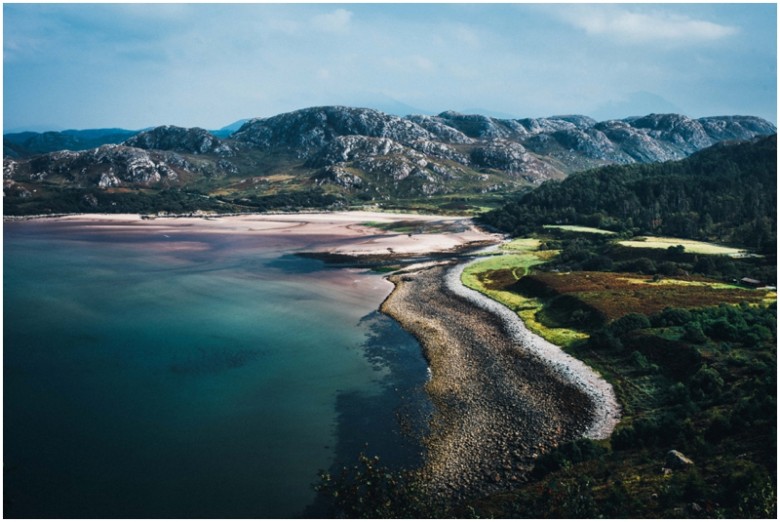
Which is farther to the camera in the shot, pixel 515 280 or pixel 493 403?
pixel 515 280

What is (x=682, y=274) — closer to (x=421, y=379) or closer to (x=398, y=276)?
(x=398, y=276)

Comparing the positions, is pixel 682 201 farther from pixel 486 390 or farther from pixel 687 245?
pixel 486 390

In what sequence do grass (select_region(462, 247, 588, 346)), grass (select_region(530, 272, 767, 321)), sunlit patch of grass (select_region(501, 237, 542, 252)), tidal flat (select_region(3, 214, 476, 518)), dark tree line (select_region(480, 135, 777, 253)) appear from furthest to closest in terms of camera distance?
dark tree line (select_region(480, 135, 777, 253)) → sunlit patch of grass (select_region(501, 237, 542, 252)) → grass (select_region(530, 272, 767, 321)) → grass (select_region(462, 247, 588, 346)) → tidal flat (select_region(3, 214, 476, 518))

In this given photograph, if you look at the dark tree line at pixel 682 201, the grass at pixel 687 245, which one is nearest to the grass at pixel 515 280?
the grass at pixel 687 245

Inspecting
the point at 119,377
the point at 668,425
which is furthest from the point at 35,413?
the point at 668,425

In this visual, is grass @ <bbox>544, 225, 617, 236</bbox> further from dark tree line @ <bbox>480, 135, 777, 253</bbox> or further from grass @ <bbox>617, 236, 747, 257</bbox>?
grass @ <bbox>617, 236, 747, 257</bbox>

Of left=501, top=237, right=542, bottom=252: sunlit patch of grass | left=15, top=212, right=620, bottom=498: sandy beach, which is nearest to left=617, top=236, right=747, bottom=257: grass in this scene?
left=501, top=237, right=542, bottom=252: sunlit patch of grass

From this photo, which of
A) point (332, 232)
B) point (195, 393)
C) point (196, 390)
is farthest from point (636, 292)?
point (332, 232)
